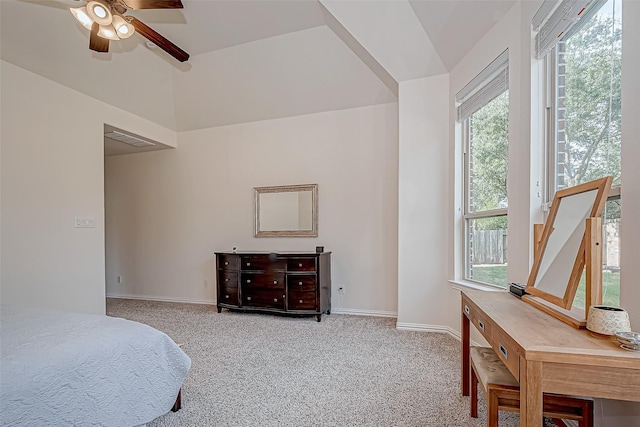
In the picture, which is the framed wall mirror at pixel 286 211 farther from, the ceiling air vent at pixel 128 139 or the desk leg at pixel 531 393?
the desk leg at pixel 531 393

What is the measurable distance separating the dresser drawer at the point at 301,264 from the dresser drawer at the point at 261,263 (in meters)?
0.09

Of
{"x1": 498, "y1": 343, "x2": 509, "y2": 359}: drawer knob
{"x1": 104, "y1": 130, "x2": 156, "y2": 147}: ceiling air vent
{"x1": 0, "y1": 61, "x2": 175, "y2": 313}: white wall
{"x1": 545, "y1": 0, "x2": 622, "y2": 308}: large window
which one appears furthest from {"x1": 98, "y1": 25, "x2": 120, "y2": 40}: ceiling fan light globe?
{"x1": 498, "y1": 343, "x2": 509, "y2": 359}: drawer knob

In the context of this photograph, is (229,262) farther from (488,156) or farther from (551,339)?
(551,339)

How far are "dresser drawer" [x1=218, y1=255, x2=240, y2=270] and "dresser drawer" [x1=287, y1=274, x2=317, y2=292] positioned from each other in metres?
0.74

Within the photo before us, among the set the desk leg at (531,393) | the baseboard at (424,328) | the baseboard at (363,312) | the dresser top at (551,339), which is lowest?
the baseboard at (363,312)

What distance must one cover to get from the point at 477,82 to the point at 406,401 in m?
2.60

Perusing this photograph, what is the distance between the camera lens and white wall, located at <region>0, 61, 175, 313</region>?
284 cm

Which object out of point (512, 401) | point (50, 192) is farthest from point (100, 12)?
point (512, 401)

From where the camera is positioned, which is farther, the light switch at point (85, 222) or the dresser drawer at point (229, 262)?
the dresser drawer at point (229, 262)

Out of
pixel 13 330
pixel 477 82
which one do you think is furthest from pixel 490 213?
pixel 13 330

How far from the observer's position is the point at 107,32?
7.62ft

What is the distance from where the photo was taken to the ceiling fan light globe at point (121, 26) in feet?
7.35

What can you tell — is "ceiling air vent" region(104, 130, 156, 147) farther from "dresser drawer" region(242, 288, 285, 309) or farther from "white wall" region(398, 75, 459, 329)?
"white wall" region(398, 75, 459, 329)

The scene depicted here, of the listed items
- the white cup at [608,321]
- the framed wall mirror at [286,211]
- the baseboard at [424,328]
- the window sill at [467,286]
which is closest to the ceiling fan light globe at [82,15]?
the framed wall mirror at [286,211]
